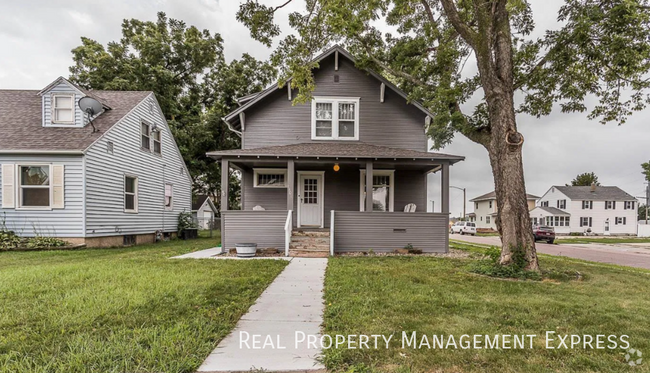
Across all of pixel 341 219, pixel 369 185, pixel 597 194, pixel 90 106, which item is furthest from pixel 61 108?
pixel 597 194

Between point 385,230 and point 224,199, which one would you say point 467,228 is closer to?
point 385,230

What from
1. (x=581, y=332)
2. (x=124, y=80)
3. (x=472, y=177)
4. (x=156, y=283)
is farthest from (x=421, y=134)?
(x=472, y=177)

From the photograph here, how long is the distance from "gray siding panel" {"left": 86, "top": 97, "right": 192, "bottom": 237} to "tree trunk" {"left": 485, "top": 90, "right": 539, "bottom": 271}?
42.2ft

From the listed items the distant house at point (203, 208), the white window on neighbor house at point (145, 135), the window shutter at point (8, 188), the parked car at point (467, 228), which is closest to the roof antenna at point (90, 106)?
the white window on neighbor house at point (145, 135)

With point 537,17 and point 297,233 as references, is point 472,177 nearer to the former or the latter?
point 537,17

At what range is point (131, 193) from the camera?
12.7 m

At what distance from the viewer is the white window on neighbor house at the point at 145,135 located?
44.0ft

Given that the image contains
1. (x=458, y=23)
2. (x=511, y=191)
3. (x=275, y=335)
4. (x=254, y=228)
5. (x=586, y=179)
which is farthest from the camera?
(x=586, y=179)

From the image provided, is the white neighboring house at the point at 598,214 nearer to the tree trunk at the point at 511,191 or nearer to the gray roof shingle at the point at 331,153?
the gray roof shingle at the point at 331,153

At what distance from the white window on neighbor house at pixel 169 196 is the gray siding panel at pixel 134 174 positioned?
24 centimetres

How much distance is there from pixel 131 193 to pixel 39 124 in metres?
3.98

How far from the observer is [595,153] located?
33656 millimetres

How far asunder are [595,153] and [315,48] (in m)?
40.1

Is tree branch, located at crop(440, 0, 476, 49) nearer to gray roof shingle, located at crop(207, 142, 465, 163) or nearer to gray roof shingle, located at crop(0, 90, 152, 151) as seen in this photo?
gray roof shingle, located at crop(207, 142, 465, 163)
